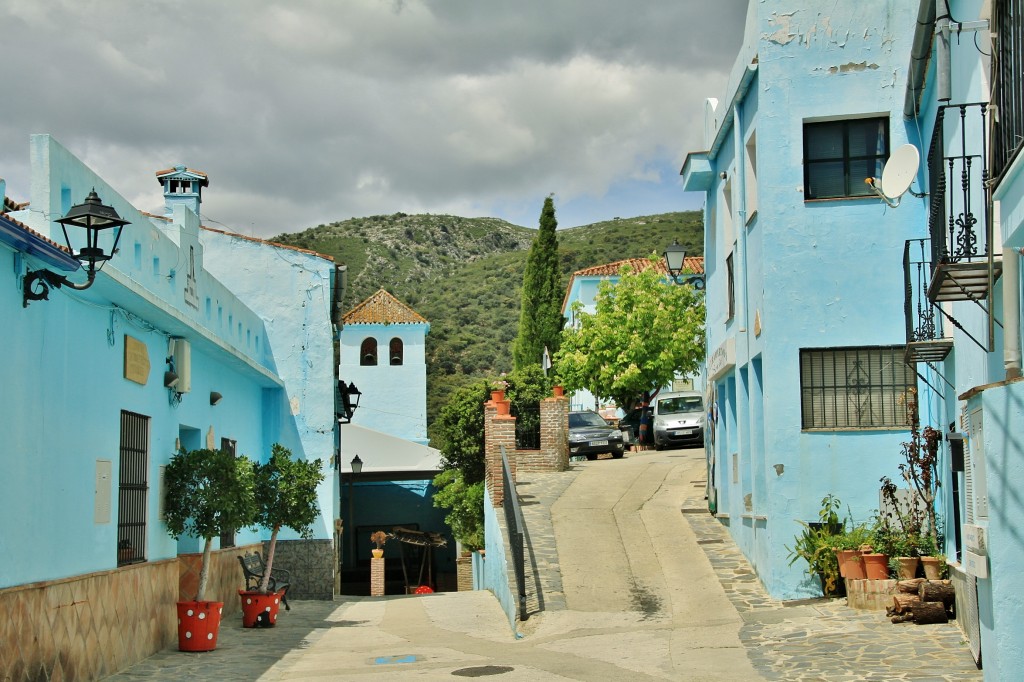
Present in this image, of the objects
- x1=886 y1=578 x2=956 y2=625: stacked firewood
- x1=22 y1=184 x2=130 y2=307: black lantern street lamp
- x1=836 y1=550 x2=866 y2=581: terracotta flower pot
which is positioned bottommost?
x1=886 y1=578 x2=956 y2=625: stacked firewood

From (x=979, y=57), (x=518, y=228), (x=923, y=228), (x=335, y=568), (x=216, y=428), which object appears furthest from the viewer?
(x=518, y=228)

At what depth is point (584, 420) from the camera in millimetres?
32156

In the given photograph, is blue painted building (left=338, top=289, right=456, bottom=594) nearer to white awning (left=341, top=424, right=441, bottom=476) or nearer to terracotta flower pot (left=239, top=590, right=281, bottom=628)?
white awning (left=341, top=424, right=441, bottom=476)

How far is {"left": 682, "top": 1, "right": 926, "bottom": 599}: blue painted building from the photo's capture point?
14.6m

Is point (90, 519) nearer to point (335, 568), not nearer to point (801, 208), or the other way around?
point (801, 208)

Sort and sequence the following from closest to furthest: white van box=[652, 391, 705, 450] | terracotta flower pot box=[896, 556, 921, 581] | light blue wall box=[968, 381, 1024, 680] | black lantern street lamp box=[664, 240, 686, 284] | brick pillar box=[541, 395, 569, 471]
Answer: light blue wall box=[968, 381, 1024, 680] → terracotta flower pot box=[896, 556, 921, 581] → black lantern street lamp box=[664, 240, 686, 284] → brick pillar box=[541, 395, 569, 471] → white van box=[652, 391, 705, 450]

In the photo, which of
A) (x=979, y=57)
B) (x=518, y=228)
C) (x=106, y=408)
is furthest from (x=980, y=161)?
(x=518, y=228)

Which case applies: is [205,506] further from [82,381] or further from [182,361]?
[82,381]

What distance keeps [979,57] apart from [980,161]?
90 cm

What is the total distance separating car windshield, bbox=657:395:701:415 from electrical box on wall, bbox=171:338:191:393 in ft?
65.8

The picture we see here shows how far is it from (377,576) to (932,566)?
19.5 metres

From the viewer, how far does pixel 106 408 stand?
11.7 metres

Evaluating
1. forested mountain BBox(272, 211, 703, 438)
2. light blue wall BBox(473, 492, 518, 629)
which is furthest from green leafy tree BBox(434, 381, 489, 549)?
forested mountain BBox(272, 211, 703, 438)

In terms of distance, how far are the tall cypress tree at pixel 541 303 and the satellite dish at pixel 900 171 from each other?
3690cm
